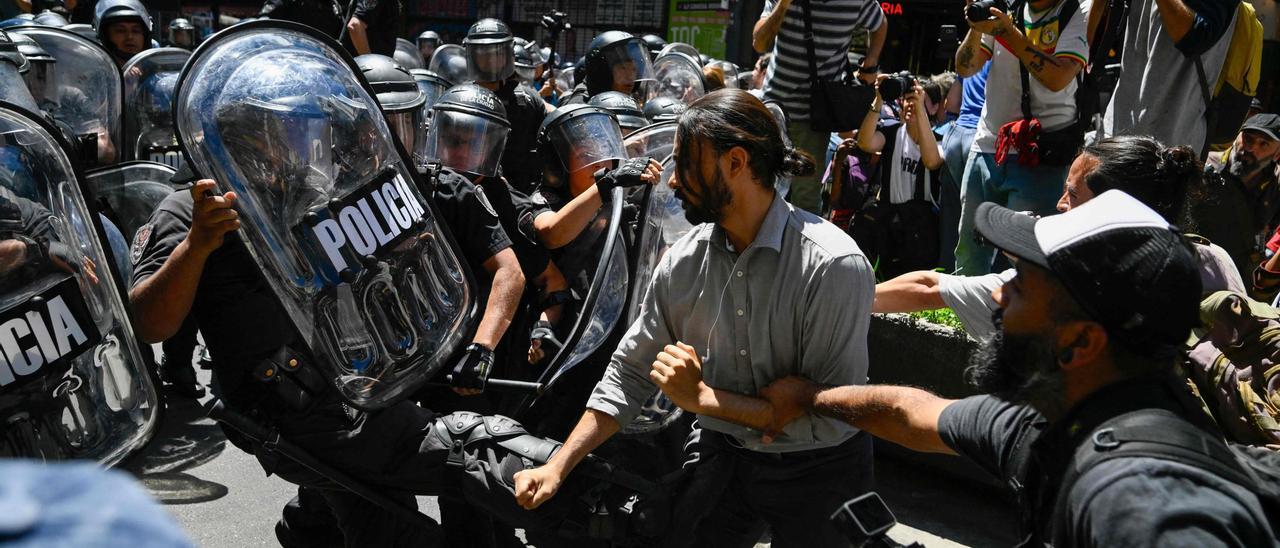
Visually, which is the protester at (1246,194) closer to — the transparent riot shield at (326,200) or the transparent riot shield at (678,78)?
the transparent riot shield at (678,78)

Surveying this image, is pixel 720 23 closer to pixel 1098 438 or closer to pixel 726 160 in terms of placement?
pixel 726 160

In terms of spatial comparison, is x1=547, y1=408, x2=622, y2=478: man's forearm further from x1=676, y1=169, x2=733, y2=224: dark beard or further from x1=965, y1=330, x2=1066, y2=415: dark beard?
x1=965, y1=330, x2=1066, y2=415: dark beard

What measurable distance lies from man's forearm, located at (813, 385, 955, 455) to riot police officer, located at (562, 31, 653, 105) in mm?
4119

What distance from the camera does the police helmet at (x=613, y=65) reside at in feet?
20.9

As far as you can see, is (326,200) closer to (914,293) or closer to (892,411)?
(892,411)

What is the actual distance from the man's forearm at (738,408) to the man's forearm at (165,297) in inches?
52.0

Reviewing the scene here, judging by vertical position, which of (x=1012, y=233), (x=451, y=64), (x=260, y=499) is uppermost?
(x=1012, y=233)

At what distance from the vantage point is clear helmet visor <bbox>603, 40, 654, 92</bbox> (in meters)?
6.38

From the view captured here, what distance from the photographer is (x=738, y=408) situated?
250cm

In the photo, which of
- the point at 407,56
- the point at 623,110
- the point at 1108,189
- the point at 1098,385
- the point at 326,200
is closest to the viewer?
the point at 1098,385

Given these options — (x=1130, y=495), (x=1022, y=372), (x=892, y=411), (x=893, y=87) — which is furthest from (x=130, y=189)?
(x=1130, y=495)

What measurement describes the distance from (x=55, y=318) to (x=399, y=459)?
1.00 m

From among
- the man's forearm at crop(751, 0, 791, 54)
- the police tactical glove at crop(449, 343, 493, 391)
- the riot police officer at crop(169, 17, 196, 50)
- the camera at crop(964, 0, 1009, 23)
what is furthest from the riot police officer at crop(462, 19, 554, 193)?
the riot police officer at crop(169, 17, 196, 50)

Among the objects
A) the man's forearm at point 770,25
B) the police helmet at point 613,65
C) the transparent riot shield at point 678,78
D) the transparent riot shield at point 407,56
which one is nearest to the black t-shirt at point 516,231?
the man's forearm at point 770,25
